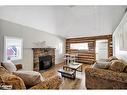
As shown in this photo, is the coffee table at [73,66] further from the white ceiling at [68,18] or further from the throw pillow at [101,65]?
the white ceiling at [68,18]

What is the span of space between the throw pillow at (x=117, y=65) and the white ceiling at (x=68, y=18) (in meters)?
0.51

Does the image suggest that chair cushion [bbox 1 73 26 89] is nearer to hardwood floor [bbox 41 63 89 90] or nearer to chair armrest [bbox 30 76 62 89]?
chair armrest [bbox 30 76 62 89]

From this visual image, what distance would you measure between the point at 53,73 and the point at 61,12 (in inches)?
38.9

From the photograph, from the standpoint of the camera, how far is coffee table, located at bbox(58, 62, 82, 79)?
193 cm

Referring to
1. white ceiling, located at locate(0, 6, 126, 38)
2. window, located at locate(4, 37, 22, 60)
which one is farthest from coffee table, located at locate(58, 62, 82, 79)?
window, located at locate(4, 37, 22, 60)

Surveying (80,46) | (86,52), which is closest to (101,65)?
(86,52)

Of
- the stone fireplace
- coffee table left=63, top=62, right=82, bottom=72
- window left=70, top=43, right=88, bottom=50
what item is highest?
window left=70, top=43, right=88, bottom=50

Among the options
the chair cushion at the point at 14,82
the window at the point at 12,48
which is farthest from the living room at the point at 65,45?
the chair cushion at the point at 14,82

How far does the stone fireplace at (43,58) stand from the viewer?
197 centimetres

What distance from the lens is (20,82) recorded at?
134cm

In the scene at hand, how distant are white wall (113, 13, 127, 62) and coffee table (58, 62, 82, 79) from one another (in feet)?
2.07

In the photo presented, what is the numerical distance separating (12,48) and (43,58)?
57 cm
